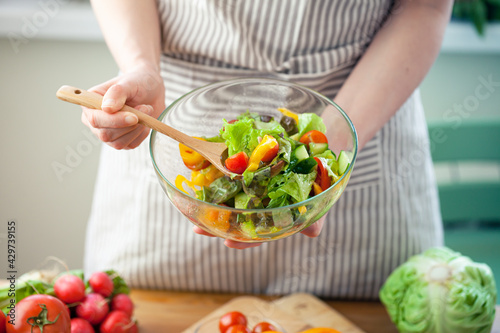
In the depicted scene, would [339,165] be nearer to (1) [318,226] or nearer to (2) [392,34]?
(1) [318,226]

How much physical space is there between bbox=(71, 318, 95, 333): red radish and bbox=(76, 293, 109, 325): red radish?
2 cm

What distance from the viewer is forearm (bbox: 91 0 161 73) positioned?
41.8 inches

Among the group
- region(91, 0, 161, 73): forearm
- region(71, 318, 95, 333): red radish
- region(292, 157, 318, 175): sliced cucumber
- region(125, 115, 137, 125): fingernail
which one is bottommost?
region(71, 318, 95, 333): red radish

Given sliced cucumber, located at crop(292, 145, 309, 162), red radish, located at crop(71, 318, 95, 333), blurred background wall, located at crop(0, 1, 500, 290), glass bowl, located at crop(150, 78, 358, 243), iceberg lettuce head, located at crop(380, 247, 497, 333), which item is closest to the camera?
glass bowl, located at crop(150, 78, 358, 243)

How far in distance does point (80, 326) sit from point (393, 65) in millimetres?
837

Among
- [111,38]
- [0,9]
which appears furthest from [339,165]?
[0,9]

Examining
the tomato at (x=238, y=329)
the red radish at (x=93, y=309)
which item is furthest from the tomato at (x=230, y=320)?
the red radish at (x=93, y=309)

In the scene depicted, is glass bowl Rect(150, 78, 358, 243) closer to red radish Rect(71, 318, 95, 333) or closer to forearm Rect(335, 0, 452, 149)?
forearm Rect(335, 0, 452, 149)

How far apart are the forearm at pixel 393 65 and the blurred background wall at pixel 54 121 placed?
4.50 ft

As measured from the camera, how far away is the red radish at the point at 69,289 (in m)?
1.00

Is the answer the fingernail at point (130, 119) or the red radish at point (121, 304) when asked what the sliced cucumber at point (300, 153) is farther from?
the red radish at point (121, 304)

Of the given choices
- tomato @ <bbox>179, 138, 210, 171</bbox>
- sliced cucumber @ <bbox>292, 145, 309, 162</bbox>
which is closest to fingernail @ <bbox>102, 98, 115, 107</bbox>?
tomato @ <bbox>179, 138, 210, 171</bbox>

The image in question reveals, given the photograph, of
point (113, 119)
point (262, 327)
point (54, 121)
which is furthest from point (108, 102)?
point (54, 121)

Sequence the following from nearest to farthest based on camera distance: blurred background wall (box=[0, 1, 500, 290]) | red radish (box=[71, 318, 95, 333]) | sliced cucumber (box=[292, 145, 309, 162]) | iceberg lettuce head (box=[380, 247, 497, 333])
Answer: sliced cucumber (box=[292, 145, 309, 162]), red radish (box=[71, 318, 95, 333]), iceberg lettuce head (box=[380, 247, 497, 333]), blurred background wall (box=[0, 1, 500, 290])
